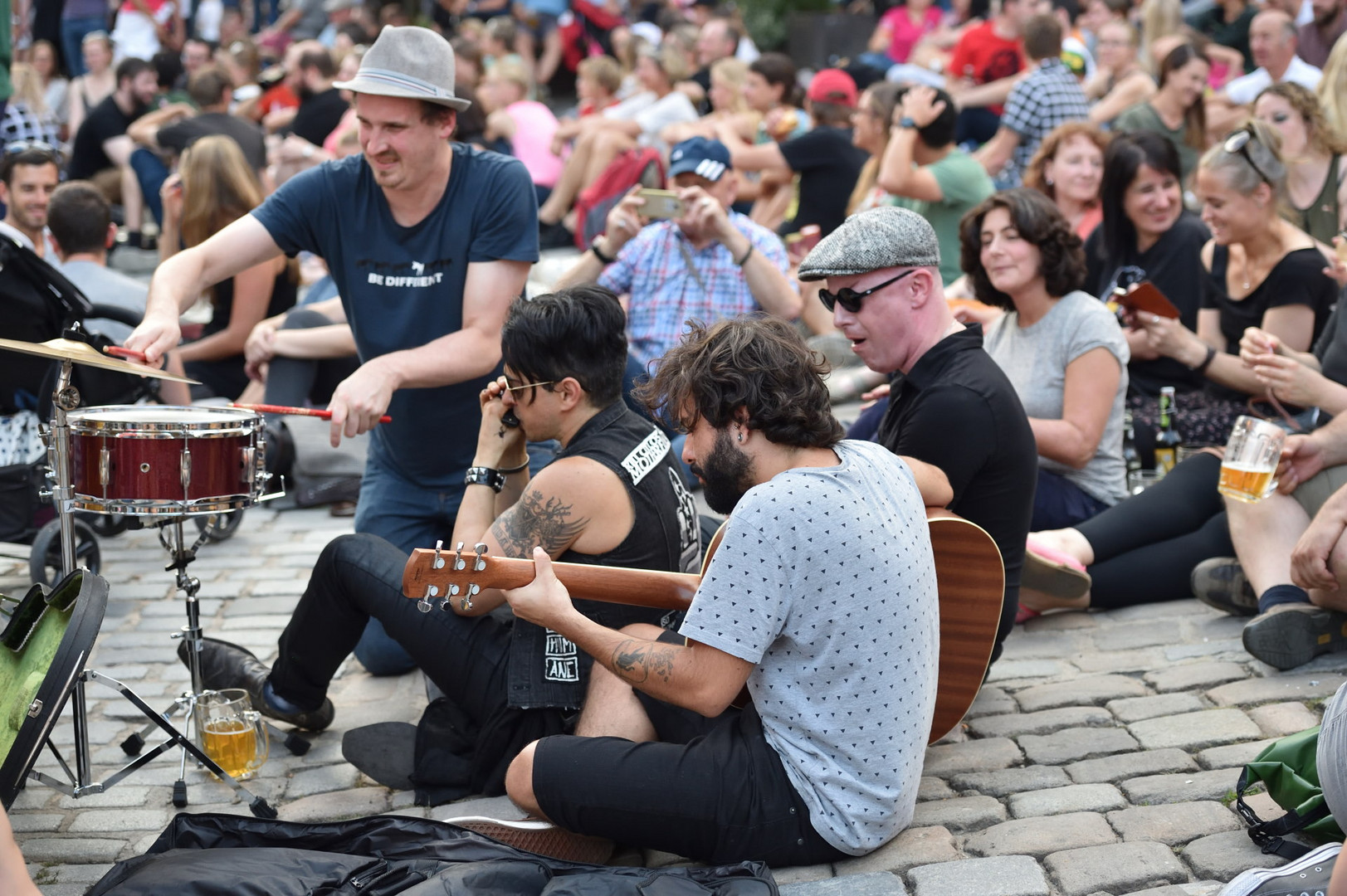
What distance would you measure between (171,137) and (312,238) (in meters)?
6.59

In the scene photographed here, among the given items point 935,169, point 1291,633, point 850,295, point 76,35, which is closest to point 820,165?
point 935,169

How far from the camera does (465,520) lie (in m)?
3.83

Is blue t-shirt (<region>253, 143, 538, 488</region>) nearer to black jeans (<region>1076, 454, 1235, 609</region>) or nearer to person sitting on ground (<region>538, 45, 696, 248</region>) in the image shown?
black jeans (<region>1076, 454, 1235, 609</region>)

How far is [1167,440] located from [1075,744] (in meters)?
2.31

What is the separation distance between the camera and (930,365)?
12.3 feet

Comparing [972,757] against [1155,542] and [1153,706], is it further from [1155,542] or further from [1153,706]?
[1155,542]

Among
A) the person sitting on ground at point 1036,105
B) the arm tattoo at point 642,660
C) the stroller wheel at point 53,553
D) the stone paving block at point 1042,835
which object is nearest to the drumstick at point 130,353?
the stroller wheel at point 53,553

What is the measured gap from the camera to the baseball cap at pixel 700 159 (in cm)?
664

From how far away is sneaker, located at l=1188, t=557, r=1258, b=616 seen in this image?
4.49 m

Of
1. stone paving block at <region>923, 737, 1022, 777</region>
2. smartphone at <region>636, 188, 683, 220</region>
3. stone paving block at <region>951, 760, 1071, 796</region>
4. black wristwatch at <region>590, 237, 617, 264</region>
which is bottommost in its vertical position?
stone paving block at <region>923, 737, 1022, 777</region>

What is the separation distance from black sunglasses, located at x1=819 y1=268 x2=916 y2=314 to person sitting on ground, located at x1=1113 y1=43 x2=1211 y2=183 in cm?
523

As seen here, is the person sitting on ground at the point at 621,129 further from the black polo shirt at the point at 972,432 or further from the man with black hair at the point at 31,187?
the black polo shirt at the point at 972,432

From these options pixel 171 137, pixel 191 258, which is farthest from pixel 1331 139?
pixel 171 137

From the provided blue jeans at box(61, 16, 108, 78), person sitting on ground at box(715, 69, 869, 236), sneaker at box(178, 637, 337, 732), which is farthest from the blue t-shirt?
blue jeans at box(61, 16, 108, 78)
